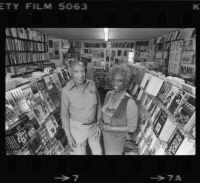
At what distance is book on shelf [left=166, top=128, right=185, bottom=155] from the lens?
1.29m

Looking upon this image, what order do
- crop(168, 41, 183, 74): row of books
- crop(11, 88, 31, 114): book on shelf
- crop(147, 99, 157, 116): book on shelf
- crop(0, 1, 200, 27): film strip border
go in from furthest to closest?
1. crop(168, 41, 183, 74): row of books
2. crop(147, 99, 157, 116): book on shelf
3. crop(11, 88, 31, 114): book on shelf
4. crop(0, 1, 200, 27): film strip border

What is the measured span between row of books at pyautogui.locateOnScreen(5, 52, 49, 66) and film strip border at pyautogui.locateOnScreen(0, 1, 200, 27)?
9.29 feet

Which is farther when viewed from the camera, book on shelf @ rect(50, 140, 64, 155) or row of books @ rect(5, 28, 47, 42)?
row of books @ rect(5, 28, 47, 42)

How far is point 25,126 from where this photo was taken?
145cm

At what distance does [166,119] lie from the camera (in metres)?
1.52

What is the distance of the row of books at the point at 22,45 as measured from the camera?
12.1 ft

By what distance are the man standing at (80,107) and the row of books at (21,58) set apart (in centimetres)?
274

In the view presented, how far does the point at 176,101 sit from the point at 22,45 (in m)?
3.83

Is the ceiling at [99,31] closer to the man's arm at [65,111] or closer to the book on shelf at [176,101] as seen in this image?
the man's arm at [65,111]

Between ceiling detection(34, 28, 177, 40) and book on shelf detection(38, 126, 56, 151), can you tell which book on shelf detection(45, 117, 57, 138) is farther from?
ceiling detection(34, 28, 177, 40)

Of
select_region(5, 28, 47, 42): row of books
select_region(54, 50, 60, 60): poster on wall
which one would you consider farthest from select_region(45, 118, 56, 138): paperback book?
select_region(54, 50, 60, 60): poster on wall
